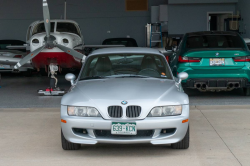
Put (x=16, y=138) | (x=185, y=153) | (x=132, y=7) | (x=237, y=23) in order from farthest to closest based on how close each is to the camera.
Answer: (x=132, y=7)
(x=237, y=23)
(x=16, y=138)
(x=185, y=153)

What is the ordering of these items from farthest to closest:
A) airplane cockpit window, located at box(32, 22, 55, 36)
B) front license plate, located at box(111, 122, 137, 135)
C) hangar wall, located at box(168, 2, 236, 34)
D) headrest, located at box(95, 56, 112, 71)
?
hangar wall, located at box(168, 2, 236, 34), airplane cockpit window, located at box(32, 22, 55, 36), headrest, located at box(95, 56, 112, 71), front license plate, located at box(111, 122, 137, 135)

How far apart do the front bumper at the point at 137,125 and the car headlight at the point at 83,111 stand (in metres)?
0.07

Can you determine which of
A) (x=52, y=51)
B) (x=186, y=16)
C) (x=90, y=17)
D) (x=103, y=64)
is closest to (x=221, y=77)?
(x=103, y=64)

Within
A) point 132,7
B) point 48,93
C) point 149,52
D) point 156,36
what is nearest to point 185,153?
point 149,52

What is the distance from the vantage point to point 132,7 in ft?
83.4

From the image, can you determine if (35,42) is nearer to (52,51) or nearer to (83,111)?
(52,51)

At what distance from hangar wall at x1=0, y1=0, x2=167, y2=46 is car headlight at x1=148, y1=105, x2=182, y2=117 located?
20360 mm

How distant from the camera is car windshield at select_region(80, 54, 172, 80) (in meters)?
6.50

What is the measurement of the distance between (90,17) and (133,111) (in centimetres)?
2083

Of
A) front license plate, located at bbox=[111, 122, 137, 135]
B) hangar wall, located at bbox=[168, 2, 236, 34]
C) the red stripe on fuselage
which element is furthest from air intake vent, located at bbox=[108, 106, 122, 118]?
hangar wall, located at bbox=[168, 2, 236, 34]

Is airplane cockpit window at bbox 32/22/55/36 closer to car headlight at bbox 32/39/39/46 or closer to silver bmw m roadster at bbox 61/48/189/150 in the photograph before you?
car headlight at bbox 32/39/39/46

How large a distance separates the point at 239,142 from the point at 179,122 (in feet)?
4.49

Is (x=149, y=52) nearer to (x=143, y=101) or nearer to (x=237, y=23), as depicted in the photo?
(x=143, y=101)

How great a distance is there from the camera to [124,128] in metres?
5.12
